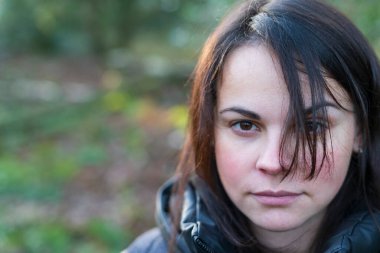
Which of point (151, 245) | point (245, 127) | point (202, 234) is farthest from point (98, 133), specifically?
point (245, 127)

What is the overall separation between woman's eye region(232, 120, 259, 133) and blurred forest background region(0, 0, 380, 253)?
94cm

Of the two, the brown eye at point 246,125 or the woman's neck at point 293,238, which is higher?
the brown eye at point 246,125

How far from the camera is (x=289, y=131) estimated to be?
1.42 meters

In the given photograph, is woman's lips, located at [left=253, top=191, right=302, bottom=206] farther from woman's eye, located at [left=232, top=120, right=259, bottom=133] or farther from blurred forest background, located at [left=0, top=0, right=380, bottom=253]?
blurred forest background, located at [left=0, top=0, right=380, bottom=253]

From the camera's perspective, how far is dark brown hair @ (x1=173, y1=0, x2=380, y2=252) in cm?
142

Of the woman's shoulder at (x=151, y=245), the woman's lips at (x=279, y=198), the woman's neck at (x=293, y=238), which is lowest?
the woman's neck at (x=293, y=238)

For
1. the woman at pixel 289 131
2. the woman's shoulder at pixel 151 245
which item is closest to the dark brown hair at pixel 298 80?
the woman at pixel 289 131

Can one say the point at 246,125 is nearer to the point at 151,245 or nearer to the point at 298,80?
the point at 298,80

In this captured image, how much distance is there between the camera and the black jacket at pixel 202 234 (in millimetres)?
1477

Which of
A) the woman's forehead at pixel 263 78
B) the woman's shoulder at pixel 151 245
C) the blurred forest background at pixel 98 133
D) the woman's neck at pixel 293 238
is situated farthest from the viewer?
the blurred forest background at pixel 98 133

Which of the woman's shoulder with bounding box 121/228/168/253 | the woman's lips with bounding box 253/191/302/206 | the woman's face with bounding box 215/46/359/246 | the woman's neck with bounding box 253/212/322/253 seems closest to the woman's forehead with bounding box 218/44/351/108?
the woman's face with bounding box 215/46/359/246

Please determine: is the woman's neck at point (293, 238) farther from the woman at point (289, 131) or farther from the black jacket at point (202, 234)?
the black jacket at point (202, 234)

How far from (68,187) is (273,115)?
5.04 m

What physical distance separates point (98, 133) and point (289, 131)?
22.0 ft
